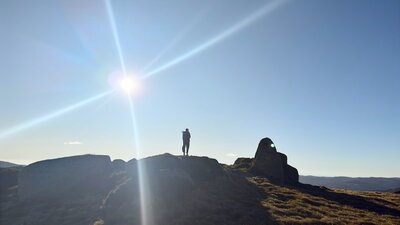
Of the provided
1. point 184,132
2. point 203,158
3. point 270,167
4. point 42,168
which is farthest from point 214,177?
point 42,168

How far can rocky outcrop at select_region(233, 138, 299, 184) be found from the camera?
50.2m

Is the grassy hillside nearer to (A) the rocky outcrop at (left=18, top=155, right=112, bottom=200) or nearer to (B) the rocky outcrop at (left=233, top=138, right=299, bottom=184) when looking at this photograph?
(A) the rocky outcrop at (left=18, top=155, right=112, bottom=200)

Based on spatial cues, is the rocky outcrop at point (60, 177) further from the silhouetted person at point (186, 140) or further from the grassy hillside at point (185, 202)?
the silhouetted person at point (186, 140)

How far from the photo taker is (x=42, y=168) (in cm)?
4453

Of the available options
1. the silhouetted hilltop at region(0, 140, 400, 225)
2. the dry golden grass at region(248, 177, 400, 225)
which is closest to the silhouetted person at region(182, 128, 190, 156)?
the silhouetted hilltop at region(0, 140, 400, 225)

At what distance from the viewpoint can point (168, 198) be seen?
3259 cm

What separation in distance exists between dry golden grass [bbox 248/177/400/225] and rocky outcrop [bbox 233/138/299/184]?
6134 mm

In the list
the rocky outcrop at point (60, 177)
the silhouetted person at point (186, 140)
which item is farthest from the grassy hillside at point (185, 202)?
the silhouetted person at point (186, 140)

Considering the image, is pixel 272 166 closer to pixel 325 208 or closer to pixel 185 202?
Result: pixel 325 208

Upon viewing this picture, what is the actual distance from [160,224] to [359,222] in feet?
52.1

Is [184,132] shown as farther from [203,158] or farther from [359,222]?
[359,222]

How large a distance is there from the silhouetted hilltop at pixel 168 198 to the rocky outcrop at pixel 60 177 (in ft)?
0.38

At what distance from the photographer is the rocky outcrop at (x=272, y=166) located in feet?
165

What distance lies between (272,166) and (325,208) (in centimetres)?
1791
